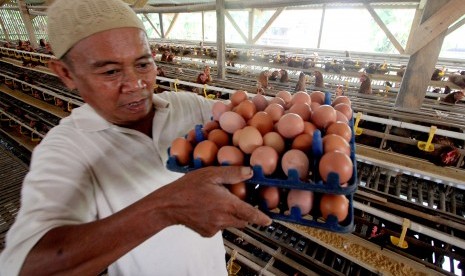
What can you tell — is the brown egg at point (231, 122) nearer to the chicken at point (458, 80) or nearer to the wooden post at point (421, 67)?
the wooden post at point (421, 67)

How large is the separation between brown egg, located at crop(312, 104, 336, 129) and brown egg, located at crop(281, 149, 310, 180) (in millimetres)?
206

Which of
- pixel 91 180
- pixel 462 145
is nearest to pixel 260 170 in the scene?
pixel 91 180

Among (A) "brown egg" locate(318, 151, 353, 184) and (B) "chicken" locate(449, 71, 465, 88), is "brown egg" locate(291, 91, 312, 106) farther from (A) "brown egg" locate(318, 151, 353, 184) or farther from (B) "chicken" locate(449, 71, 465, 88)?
(B) "chicken" locate(449, 71, 465, 88)

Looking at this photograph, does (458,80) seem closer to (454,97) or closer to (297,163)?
(454,97)

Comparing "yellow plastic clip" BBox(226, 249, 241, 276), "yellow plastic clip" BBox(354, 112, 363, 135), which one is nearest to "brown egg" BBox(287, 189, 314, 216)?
"yellow plastic clip" BBox(354, 112, 363, 135)

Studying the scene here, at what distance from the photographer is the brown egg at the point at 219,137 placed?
83 cm

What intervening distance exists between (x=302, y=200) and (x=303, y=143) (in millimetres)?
177

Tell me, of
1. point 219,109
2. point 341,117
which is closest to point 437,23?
point 341,117

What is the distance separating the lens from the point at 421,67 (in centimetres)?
147

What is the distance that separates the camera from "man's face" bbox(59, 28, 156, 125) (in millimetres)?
789

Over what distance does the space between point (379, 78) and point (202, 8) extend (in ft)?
8.36

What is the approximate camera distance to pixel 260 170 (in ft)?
2.21

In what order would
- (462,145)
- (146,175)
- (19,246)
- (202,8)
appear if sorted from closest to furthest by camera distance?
(19,246) → (146,175) → (462,145) → (202,8)

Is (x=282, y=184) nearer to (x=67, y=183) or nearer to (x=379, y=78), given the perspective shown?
(x=67, y=183)
